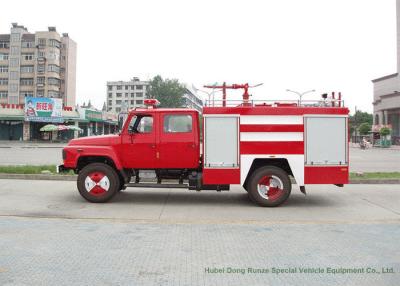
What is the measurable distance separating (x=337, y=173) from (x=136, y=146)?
177 inches

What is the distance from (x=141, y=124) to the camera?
964 cm

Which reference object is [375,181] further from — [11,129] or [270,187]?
[11,129]

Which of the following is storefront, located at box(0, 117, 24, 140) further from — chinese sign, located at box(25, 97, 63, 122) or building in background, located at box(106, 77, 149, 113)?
building in background, located at box(106, 77, 149, 113)

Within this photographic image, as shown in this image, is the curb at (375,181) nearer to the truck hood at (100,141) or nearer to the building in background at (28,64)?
the truck hood at (100,141)

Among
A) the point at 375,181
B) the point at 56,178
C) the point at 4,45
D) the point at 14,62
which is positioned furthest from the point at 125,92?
the point at 375,181

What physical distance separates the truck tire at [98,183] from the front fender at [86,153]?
0.26 m

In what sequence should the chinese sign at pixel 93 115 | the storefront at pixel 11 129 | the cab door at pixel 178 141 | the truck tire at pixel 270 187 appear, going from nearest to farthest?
1. the truck tire at pixel 270 187
2. the cab door at pixel 178 141
3. the storefront at pixel 11 129
4. the chinese sign at pixel 93 115

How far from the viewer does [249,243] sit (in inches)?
244

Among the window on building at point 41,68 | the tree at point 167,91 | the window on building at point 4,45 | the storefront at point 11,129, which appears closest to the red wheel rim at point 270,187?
the storefront at point 11,129

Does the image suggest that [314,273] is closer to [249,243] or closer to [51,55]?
[249,243]

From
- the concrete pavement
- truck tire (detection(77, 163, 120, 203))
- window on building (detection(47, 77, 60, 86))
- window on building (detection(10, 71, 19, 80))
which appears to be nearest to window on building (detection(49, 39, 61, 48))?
window on building (detection(47, 77, 60, 86))

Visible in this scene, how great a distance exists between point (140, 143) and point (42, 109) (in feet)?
167

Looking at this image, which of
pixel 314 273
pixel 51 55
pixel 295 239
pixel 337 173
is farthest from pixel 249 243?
pixel 51 55

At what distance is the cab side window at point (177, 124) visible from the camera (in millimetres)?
9555
